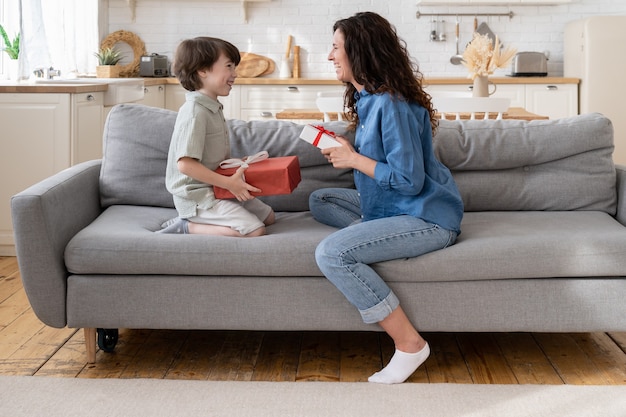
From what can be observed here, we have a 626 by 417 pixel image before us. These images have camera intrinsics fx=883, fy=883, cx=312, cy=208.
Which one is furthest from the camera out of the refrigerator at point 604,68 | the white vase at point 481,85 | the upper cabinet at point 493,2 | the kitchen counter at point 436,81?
the upper cabinet at point 493,2

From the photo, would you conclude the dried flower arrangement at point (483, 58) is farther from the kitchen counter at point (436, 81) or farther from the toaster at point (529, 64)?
the toaster at point (529, 64)

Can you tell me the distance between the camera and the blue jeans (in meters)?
2.54

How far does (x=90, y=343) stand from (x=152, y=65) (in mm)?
4267

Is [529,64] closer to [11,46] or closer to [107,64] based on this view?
[107,64]

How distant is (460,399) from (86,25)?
5.04 metres

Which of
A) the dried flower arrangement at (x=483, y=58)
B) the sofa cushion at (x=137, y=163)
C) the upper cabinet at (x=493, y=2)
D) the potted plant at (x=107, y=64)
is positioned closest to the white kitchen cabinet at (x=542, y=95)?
the upper cabinet at (x=493, y=2)

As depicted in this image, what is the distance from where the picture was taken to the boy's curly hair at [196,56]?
2834 millimetres

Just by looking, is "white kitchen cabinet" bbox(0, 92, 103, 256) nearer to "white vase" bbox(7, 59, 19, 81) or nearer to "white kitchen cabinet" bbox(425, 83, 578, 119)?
"white vase" bbox(7, 59, 19, 81)

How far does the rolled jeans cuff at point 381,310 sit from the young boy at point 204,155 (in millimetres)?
461

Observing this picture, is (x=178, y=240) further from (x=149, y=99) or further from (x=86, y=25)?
(x=86, y=25)

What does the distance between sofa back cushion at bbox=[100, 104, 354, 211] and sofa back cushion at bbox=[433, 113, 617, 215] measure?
421 mm

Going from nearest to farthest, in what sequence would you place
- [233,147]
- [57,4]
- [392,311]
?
[392,311]
[233,147]
[57,4]

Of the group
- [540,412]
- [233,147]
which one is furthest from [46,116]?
[540,412]

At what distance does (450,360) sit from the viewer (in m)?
2.84
